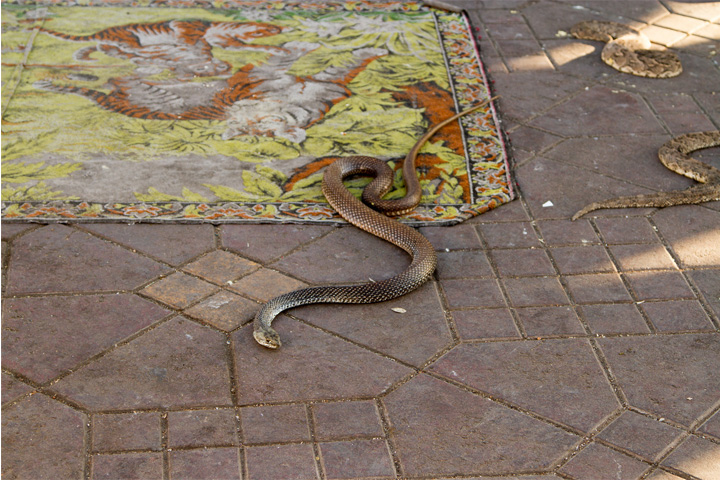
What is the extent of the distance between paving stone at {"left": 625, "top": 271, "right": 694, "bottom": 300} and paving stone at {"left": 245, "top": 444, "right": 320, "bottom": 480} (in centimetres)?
194

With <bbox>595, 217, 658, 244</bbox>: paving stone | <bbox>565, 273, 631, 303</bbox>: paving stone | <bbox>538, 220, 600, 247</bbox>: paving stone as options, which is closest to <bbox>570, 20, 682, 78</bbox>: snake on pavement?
<bbox>595, 217, 658, 244</bbox>: paving stone

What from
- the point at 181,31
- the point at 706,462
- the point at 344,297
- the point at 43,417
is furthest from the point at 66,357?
the point at 181,31

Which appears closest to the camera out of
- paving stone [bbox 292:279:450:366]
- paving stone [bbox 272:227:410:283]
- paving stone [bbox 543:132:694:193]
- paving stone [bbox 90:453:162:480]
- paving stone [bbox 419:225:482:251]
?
paving stone [bbox 90:453:162:480]

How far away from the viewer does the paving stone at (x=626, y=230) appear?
427 centimetres

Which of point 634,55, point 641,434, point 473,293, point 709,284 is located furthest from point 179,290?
point 634,55

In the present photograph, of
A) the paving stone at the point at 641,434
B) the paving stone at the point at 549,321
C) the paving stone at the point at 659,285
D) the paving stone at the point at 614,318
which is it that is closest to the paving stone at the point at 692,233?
the paving stone at the point at 659,285

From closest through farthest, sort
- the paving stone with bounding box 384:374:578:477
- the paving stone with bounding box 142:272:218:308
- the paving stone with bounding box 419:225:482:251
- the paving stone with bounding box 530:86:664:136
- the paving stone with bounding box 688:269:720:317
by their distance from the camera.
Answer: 1. the paving stone with bounding box 384:374:578:477
2. the paving stone with bounding box 142:272:218:308
3. the paving stone with bounding box 688:269:720:317
4. the paving stone with bounding box 419:225:482:251
5. the paving stone with bounding box 530:86:664:136

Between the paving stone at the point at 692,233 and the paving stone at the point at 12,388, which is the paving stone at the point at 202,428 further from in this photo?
the paving stone at the point at 692,233

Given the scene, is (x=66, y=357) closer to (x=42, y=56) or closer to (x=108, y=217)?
(x=108, y=217)

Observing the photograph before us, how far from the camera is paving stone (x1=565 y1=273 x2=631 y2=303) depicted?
3.82 meters

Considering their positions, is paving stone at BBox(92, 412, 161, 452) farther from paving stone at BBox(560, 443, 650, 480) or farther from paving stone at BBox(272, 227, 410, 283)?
paving stone at BBox(560, 443, 650, 480)

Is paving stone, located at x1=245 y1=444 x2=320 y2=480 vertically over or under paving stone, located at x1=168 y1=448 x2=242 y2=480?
over

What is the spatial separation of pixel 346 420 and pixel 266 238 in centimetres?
141

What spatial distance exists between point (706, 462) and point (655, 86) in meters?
3.84
